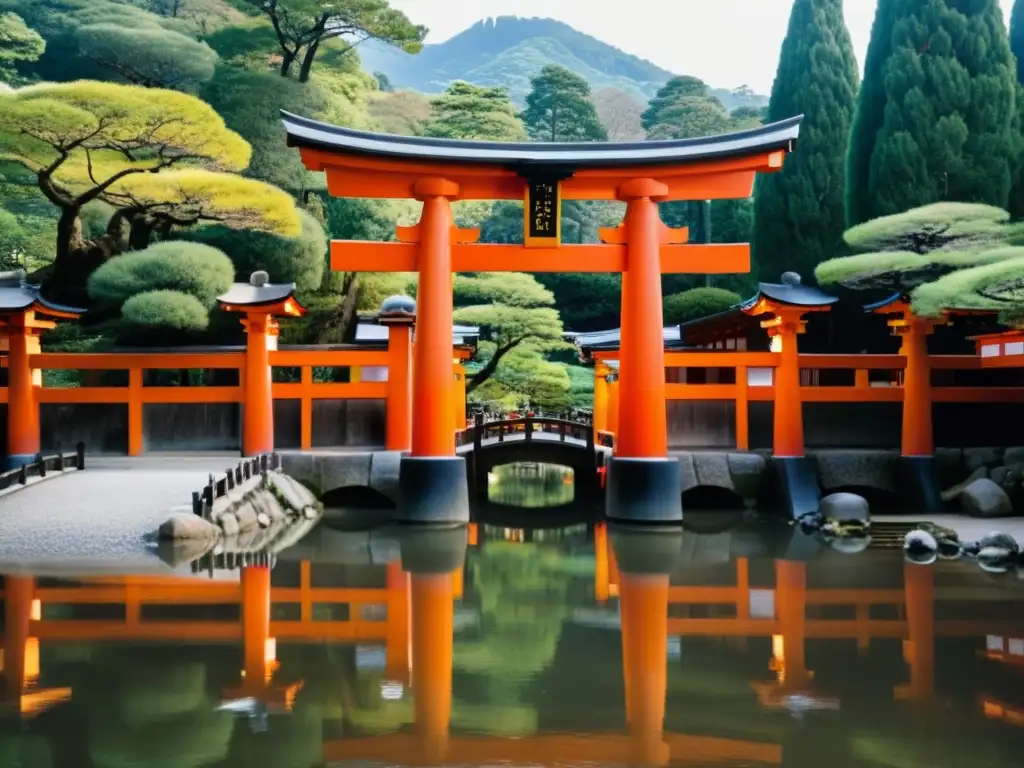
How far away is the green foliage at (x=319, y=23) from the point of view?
92.7 feet

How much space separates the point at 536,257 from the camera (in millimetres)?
14820

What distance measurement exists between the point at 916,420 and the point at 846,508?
3039mm

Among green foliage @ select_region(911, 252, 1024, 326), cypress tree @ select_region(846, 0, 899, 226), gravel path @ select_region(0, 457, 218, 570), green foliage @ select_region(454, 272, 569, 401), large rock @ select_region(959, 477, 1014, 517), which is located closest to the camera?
gravel path @ select_region(0, 457, 218, 570)

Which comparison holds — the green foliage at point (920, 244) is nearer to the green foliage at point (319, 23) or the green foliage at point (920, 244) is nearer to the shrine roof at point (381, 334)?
the shrine roof at point (381, 334)

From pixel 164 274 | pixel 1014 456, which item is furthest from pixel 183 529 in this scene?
pixel 1014 456

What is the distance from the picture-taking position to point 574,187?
596 inches

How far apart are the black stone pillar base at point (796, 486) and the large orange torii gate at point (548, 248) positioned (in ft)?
8.44

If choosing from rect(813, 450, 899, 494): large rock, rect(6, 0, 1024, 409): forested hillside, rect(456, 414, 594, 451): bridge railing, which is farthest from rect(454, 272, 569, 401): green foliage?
rect(813, 450, 899, 494): large rock

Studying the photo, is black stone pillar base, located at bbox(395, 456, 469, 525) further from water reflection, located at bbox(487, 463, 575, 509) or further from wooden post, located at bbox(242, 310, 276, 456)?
water reflection, located at bbox(487, 463, 575, 509)

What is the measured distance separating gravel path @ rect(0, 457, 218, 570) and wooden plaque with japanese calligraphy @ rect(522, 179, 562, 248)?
6.08 m

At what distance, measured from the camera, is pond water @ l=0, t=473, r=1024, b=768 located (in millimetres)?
5504

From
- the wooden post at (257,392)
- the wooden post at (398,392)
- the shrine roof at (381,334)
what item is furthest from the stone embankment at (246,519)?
the shrine roof at (381,334)

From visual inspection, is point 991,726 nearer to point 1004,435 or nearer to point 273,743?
point 273,743

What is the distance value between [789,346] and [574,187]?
4.75m
